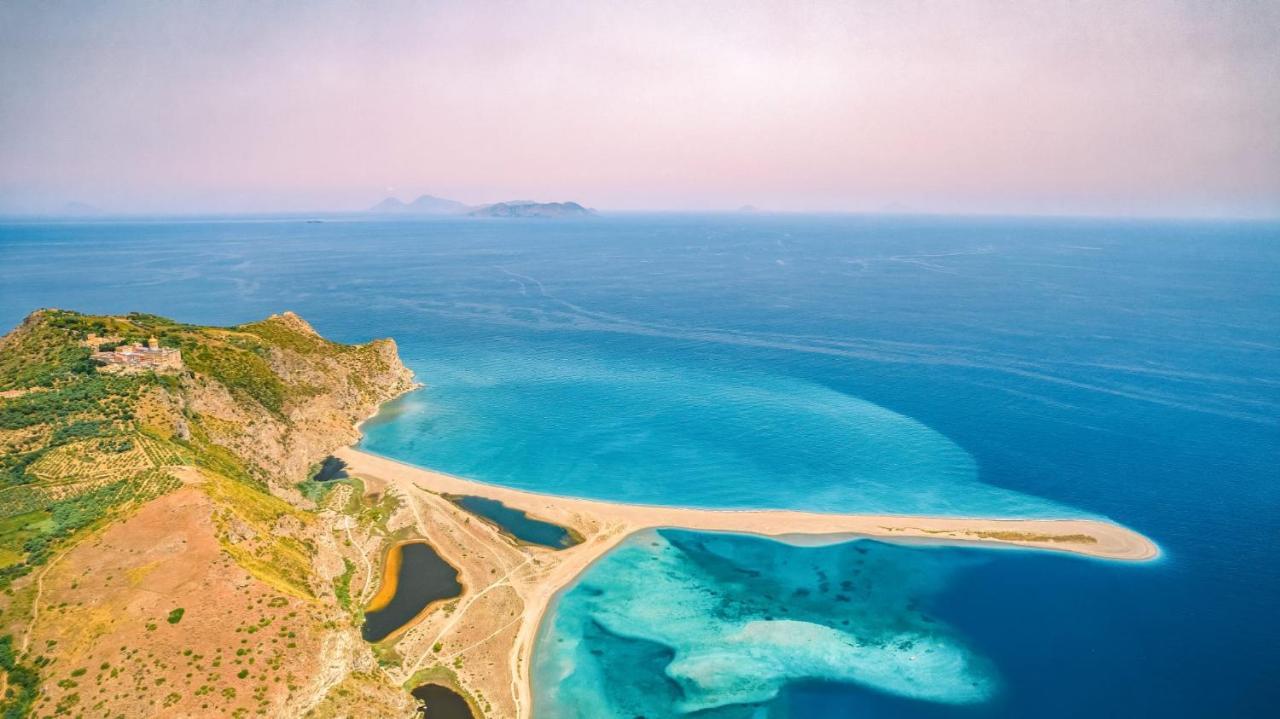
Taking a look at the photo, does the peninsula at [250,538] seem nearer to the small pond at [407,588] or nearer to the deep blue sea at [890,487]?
the small pond at [407,588]

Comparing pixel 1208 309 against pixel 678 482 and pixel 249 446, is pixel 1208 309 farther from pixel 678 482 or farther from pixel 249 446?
pixel 249 446

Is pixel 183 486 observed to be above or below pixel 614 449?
above

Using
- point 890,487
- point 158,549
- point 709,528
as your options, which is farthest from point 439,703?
point 890,487

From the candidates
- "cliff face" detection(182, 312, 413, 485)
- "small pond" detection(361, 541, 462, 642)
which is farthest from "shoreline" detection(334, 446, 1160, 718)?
"cliff face" detection(182, 312, 413, 485)

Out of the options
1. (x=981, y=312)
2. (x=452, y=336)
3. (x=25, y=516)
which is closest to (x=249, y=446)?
(x=25, y=516)

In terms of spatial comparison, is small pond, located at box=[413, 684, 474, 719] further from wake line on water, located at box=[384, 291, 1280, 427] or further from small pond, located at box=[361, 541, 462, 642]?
wake line on water, located at box=[384, 291, 1280, 427]

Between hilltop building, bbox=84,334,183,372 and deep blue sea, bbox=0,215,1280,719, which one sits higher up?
hilltop building, bbox=84,334,183,372
